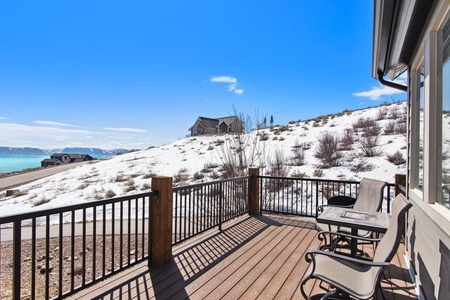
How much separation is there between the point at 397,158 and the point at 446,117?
9.14 metres

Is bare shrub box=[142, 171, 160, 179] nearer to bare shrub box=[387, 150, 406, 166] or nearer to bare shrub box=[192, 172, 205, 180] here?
bare shrub box=[192, 172, 205, 180]

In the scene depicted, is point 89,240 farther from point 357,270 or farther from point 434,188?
point 434,188

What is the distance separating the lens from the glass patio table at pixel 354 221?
2.56 metres

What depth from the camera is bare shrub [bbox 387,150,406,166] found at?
929cm

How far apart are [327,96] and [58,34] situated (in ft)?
47.6

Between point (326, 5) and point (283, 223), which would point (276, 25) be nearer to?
point (326, 5)

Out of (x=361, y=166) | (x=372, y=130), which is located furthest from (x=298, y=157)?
(x=372, y=130)

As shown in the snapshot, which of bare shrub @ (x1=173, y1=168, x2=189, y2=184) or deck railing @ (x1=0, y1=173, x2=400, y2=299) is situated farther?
bare shrub @ (x1=173, y1=168, x2=189, y2=184)

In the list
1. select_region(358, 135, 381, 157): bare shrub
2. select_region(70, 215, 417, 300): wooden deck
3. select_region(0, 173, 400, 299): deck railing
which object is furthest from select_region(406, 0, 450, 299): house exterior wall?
select_region(358, 135, 381, 157): bare shrub

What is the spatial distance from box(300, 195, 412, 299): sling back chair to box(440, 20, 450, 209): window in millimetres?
273

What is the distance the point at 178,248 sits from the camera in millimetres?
3762

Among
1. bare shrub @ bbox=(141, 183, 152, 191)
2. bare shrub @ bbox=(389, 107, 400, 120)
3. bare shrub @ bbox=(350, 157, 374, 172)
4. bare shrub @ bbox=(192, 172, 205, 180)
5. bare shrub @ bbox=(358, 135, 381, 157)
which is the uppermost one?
bare shrub @ bbox=(389, 107, 400, 120)

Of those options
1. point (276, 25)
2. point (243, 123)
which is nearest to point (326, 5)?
point (276, 25)

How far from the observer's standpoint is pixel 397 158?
31.0 feet
